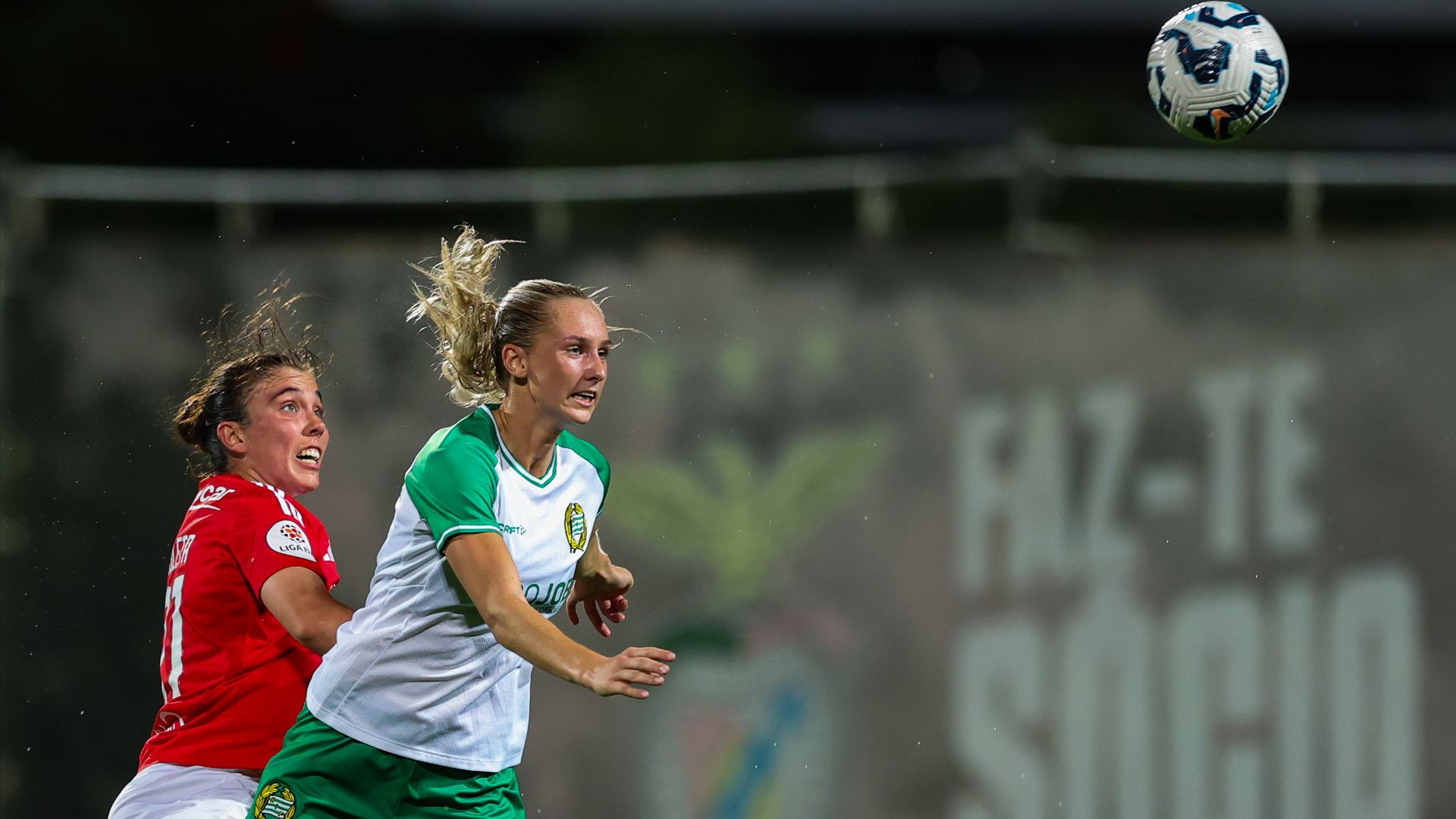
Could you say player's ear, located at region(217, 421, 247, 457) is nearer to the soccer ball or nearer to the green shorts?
the green shorts

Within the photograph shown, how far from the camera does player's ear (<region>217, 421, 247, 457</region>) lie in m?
4.37

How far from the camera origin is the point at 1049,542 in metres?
6.85

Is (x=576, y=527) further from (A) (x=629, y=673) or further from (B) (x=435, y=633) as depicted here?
(A) (x=629, y=673)

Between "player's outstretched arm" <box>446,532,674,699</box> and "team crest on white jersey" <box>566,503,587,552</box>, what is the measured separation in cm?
23

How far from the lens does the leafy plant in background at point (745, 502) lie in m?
6.84

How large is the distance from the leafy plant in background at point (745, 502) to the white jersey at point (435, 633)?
2871 millimetres

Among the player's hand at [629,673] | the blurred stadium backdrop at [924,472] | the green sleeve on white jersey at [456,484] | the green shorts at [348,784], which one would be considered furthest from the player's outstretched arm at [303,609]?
the blurred stadium backdrop at [924,472]

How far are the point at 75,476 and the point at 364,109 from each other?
14.1 m

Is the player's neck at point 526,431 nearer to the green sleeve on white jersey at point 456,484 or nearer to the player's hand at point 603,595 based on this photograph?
the green sleeve on white jersey at point 456,484

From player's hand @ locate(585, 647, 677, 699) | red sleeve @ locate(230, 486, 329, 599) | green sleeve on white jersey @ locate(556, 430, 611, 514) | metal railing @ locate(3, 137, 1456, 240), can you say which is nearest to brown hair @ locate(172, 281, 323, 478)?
red sleeve @ locate(230, 486, 329, 599)

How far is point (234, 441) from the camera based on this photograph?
4.37 metres

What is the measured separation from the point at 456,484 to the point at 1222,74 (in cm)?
280

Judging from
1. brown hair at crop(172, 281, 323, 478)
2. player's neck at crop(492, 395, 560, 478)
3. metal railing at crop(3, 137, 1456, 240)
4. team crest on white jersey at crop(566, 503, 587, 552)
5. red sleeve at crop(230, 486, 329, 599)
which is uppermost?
metal railing at crop(3, 137, 1456, 240)

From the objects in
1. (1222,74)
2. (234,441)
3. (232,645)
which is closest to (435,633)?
(232,645)
